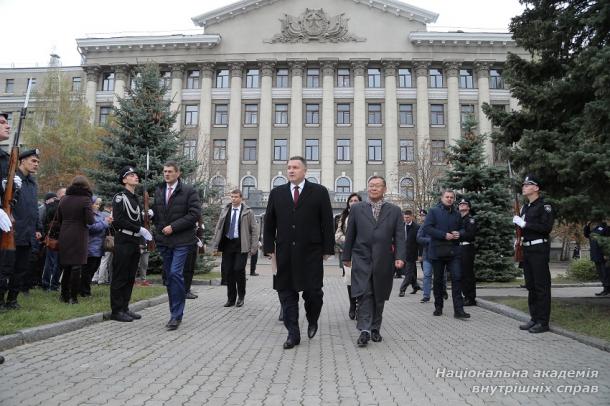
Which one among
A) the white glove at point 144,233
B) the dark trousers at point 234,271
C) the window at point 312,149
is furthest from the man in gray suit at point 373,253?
the window at point 312,149

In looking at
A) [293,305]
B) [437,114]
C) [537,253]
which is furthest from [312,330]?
[437,114]

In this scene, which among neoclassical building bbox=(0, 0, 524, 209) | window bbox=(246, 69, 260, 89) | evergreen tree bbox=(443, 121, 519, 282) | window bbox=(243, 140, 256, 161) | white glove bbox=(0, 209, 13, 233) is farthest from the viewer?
window bbox=(246, 69, 260, 89)

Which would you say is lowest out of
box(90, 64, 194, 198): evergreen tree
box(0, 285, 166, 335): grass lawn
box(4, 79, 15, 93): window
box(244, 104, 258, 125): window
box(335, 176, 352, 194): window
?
box(0, 285, 166, 335): grass lawn

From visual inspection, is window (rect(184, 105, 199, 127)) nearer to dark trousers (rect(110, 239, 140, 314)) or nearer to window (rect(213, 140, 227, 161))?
window (rect(213, 140, 227, 161))

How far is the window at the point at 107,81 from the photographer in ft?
181

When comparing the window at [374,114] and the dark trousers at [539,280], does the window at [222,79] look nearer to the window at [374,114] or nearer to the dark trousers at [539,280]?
the window at [374,114]

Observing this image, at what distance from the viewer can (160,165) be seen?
16828mm

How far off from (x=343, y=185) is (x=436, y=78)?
50.9 ft

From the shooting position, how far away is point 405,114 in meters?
51.5

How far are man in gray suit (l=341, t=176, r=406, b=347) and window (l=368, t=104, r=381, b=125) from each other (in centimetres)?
4579

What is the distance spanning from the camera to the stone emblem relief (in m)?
52.2

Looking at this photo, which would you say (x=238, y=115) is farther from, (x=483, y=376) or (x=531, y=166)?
(x=483, y=376)

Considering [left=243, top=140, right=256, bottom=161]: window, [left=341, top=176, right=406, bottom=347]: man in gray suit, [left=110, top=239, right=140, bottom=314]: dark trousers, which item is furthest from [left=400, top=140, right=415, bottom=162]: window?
[left=110, top=239, right=140, bottom=314]: dark trousers

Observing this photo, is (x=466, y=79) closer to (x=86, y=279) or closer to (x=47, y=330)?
(x=86, y=279)
